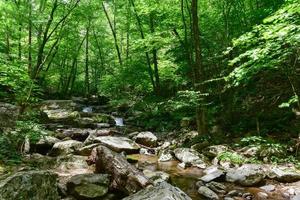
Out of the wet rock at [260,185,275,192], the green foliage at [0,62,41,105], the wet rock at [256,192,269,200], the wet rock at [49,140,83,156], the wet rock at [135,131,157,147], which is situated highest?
the green foliage at [0,62,41,105]

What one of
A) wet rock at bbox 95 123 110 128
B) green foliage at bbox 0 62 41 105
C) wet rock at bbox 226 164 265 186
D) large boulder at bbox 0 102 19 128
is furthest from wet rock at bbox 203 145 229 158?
wet rock at bbox 95 123 110 128

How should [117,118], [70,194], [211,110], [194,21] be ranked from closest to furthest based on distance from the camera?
[70,194] < [194,21] < [211,110] < [117,118]

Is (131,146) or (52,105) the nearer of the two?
(131,146)

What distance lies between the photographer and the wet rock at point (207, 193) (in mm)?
6658

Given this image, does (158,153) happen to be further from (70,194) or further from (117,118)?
(117,118)

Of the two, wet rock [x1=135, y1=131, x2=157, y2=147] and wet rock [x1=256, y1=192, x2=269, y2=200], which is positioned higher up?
wet rock [x1=135, y1=131, x2=157, y2=147]

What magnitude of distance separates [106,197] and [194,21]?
737cm

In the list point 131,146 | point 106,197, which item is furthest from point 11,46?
point 106,197

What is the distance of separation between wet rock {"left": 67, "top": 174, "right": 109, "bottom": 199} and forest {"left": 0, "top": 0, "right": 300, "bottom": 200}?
0.02m

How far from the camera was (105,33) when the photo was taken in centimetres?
2991

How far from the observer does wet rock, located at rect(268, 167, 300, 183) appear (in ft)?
25.0

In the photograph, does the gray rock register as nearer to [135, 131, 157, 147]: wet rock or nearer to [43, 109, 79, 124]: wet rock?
[135, 131, 157, 147]: wet rock

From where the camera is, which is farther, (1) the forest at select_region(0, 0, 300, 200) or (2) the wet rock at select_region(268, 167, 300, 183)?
(2) the wet rock at select_region(268, 167, 300, 183)

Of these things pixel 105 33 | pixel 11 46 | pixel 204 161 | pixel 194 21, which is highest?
pixel 105 33
